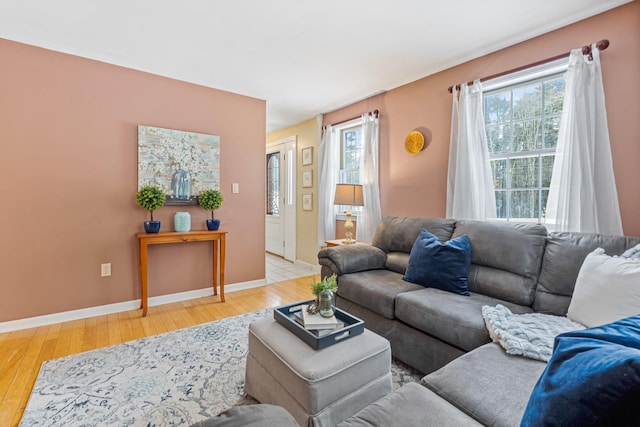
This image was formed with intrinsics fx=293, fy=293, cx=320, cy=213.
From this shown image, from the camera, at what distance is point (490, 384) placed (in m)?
1.07

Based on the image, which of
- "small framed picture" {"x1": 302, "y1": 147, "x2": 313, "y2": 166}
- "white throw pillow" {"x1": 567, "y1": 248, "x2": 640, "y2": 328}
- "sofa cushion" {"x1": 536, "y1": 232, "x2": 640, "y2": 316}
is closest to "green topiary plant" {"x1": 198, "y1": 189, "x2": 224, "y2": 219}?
"small framed picture" {"x1": 302, "y1": 147, "x2": 313, "y2": 166}

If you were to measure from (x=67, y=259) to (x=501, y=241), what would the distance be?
3750 mm

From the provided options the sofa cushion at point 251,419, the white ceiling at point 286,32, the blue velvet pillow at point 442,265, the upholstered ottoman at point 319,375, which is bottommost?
the upholstered ottoman at point 319,375

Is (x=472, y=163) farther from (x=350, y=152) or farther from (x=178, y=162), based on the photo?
(x=178, y=162)

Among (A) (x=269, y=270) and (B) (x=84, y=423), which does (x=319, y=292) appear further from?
(A) (x=269, y=270)

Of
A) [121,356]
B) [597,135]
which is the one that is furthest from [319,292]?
[597,135]

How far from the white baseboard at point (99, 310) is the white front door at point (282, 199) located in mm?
1766

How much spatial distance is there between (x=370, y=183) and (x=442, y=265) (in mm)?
1745

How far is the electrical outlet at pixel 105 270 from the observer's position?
9.56 feet

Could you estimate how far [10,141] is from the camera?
2525 millimetres

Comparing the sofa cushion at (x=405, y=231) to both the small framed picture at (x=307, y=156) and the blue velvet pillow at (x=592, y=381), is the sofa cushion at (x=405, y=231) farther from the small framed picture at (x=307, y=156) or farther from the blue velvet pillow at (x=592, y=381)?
the small framed picture at (x=307, y=156)

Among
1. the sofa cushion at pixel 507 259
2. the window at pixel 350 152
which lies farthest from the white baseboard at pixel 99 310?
the sofa cushion at pixel 507 259

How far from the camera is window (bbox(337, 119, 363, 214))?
415 centimetres

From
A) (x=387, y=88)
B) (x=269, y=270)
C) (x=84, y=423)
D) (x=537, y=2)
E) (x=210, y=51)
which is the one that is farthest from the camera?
(x=269, y=270)
